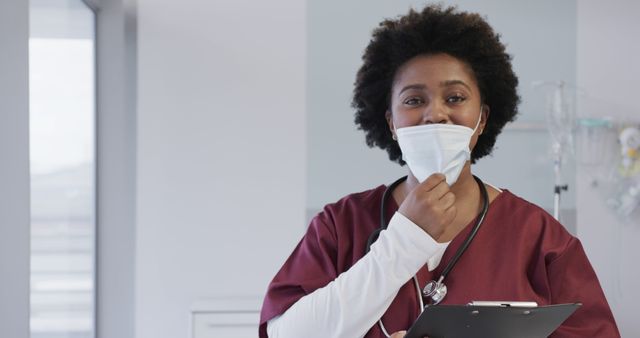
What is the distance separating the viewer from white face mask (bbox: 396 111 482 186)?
1326mm

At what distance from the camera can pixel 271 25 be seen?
3367mm

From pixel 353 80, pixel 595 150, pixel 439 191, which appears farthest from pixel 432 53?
pixel 595 150

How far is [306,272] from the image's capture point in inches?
52.4

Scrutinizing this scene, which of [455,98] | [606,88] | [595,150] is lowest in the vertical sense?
[595,150]

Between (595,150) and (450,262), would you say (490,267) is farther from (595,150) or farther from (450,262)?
(595,150)

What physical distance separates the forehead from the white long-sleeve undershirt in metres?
0.27

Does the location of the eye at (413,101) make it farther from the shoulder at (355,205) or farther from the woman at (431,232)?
the shoulder at (355,205)

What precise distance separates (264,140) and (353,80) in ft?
1.55

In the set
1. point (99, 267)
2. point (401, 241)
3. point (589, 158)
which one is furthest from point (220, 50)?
point (401, 241)

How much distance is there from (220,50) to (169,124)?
39 centimetres

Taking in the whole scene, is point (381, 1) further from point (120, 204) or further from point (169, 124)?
point (120, 204)

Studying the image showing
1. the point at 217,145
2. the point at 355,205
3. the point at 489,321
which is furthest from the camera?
the point at 217,145
